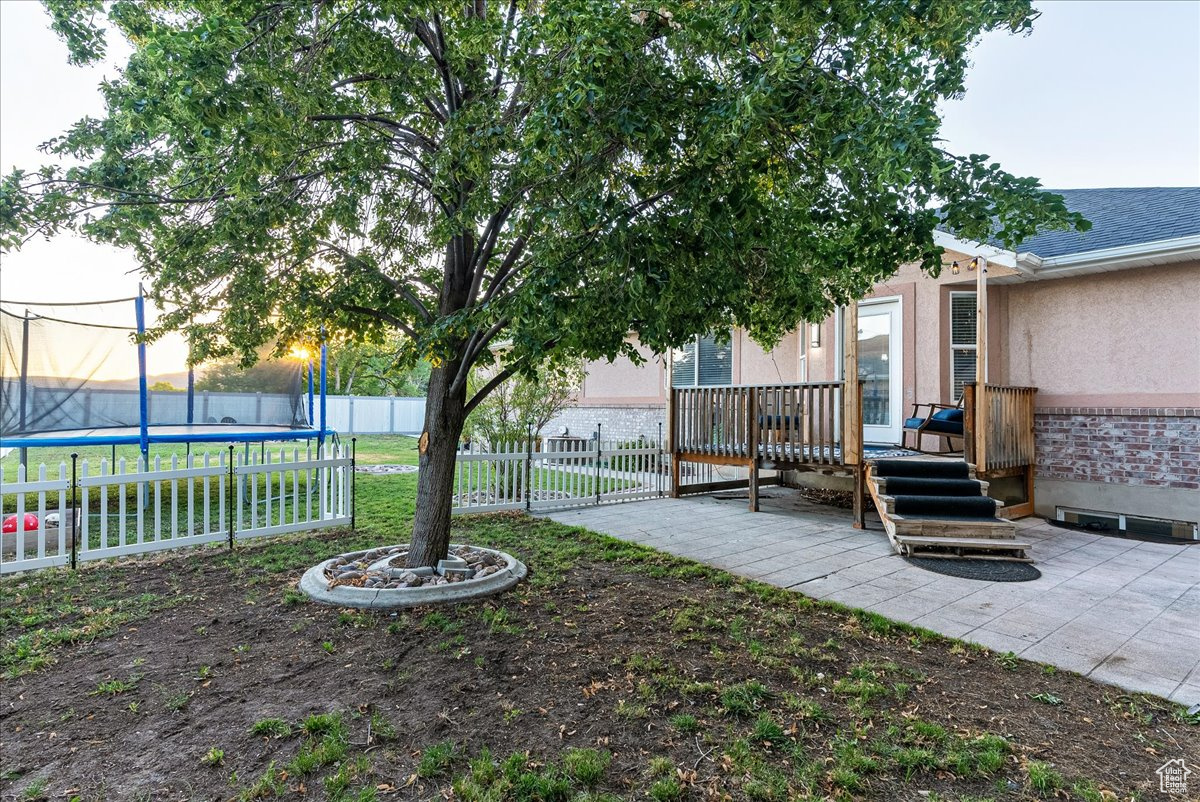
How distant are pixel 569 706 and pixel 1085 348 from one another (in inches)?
315

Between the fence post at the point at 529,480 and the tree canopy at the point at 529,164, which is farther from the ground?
the tree canopy at the point at 529,164

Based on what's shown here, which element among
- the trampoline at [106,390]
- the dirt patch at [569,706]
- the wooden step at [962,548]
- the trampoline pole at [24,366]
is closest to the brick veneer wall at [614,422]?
the wooden step at [962,548]

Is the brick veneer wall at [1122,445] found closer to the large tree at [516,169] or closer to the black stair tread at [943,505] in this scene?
the black stair tread at [943,505]

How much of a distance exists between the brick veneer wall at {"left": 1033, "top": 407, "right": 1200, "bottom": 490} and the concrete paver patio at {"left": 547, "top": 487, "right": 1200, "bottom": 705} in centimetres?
85

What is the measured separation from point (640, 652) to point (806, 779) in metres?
1.25

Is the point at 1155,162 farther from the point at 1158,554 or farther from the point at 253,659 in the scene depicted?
the point at 253,659

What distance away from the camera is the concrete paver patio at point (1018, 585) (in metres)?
3.33

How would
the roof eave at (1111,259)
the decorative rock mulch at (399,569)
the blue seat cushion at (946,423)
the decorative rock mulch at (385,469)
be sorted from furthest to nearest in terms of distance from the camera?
the decorative rock mulch at (385,469)
the blue seat cushion at (946,423)
the roof eave at (1111,259)
the decorative rock mulch at (399,569)

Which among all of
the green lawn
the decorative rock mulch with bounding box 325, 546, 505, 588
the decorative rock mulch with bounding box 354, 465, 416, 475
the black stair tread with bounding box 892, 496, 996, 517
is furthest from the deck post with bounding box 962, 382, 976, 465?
the decorative rock mulch with bounding box 354, 465, 416, 475

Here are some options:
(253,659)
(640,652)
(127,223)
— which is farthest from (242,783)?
(127,223)

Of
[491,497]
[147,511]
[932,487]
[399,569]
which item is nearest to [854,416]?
[932,487]

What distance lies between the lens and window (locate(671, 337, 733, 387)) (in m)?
11.3

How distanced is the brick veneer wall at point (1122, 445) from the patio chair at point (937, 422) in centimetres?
113

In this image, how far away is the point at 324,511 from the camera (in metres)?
6.30
